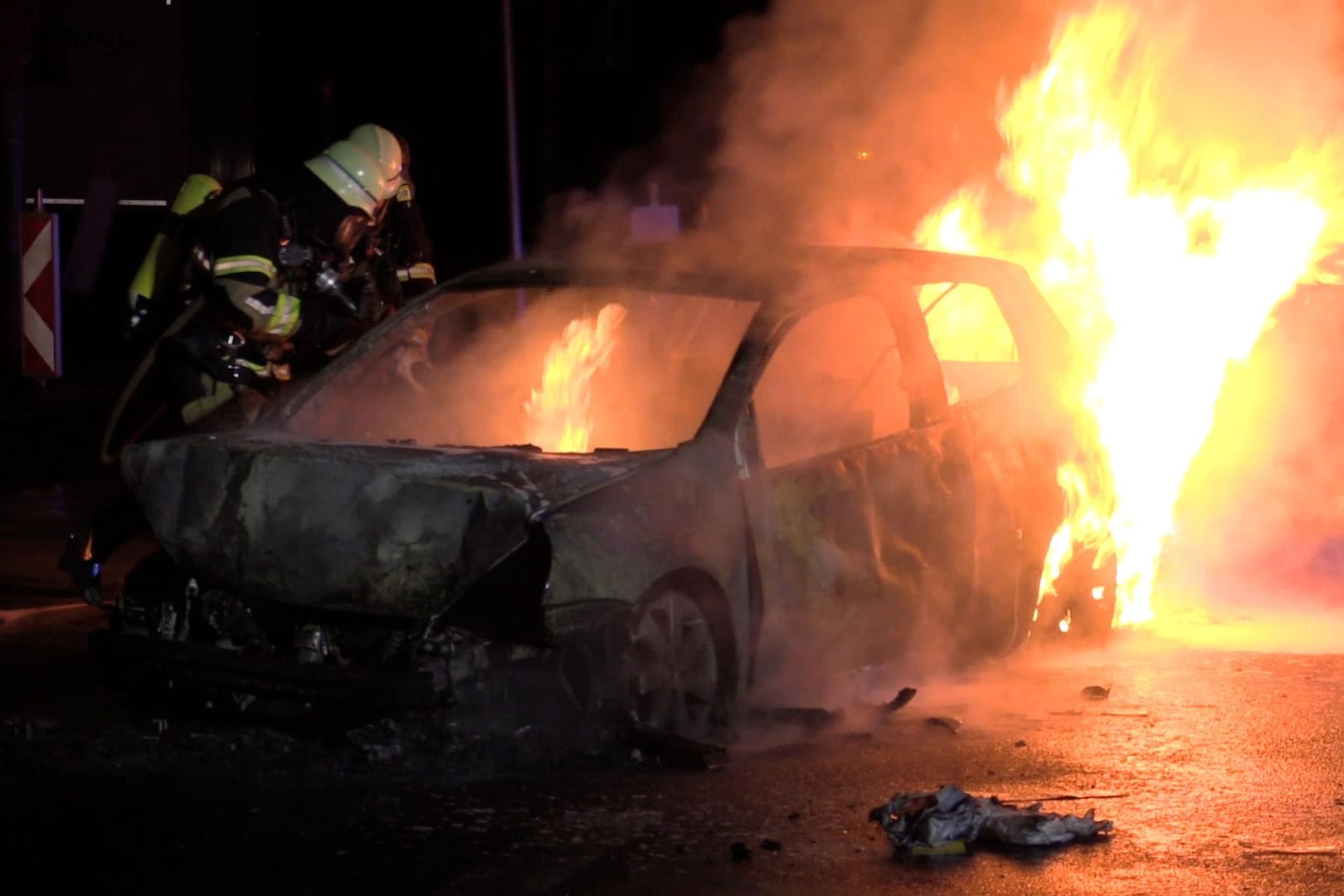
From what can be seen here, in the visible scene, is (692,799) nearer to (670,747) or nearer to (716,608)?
(670,747)

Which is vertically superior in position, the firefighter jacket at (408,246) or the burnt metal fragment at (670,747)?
the firefighter jacket at (408,246)

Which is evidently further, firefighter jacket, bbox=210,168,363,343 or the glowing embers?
firefighter jacket, bbox=210,168,363,343

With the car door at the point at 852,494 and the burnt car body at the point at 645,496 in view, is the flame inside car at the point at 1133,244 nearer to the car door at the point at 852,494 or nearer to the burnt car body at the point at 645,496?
the burnt car body at the point at 645,496

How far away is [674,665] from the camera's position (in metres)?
6.43

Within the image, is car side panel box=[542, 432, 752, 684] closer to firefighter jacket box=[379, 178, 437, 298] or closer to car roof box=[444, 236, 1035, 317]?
car roof box=[444, 236, 1035, 317]

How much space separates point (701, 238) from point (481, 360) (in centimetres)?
92

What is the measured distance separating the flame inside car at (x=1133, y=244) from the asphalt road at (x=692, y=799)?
4.86ft

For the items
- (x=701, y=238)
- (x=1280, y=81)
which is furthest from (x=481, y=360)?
(x=1280, y=81)

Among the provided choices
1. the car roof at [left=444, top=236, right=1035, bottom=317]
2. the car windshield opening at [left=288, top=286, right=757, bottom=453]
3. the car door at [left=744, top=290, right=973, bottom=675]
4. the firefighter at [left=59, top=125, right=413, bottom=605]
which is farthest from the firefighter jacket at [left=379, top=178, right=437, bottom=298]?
the car door at [left=744, top=290, right=973, bottom=675]

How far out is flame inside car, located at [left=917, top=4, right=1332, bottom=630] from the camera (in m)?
9.02

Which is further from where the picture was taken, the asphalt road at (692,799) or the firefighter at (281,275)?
the firefighter at (281,275)

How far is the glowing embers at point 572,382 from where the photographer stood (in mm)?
7723

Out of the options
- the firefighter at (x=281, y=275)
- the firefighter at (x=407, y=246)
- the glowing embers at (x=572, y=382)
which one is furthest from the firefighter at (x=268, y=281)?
the glowing embers at (x=572, y=382)

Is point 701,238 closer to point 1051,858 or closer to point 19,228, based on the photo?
point 1051,858
